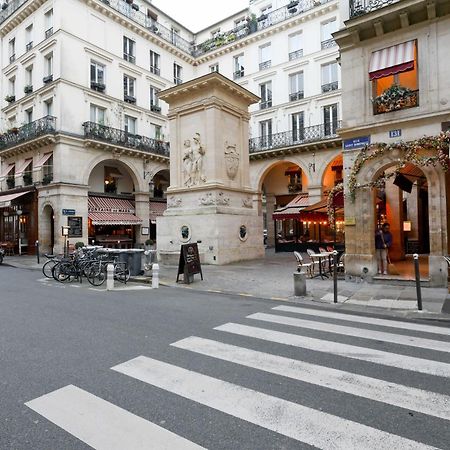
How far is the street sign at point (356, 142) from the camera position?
38.3ft

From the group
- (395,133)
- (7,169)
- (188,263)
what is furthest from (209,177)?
(7,169)

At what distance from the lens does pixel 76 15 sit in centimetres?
2478

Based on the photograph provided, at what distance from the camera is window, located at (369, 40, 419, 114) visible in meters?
10.9

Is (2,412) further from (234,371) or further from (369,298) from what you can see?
(369,298)

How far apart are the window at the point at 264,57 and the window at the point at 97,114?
13.2m

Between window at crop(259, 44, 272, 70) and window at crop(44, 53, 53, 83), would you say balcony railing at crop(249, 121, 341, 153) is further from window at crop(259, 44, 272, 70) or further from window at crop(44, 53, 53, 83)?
window at crop(44, 53, 53, 83)

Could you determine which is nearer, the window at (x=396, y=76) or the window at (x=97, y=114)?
the window at (x=396, y=76)

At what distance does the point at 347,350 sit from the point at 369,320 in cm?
205

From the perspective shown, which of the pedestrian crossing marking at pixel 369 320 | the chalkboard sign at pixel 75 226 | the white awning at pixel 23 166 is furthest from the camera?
the white awning at pixel 23 166

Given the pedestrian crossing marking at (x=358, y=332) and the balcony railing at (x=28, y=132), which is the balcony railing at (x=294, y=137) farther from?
the pedestrian crossing marking at (x=358, y=332)

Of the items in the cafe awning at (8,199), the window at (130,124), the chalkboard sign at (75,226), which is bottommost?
the chalkboard sign at (75,226)

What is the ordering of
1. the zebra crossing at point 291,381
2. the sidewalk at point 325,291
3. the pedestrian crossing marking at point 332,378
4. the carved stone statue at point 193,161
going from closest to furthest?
the zebra crossing at point 291,381 → the pedestrian crossing marking at point 332,378 → the sidewalk at point 325,291 → the carved stone statue at point 193,161

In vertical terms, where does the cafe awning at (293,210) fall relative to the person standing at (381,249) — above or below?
above

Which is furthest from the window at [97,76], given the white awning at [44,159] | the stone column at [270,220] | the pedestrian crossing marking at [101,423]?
the pedestrian crossing marking at [101,423]
